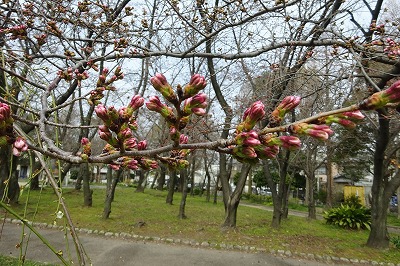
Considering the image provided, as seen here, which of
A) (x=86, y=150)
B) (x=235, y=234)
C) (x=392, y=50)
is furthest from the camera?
(x=235, y=234)

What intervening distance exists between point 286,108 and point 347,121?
8.8 inches

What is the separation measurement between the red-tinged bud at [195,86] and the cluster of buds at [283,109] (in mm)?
272

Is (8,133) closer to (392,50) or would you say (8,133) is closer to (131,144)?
(131,144)

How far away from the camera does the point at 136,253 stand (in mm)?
7582

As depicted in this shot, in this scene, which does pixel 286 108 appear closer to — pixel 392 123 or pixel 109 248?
pixel 109 248

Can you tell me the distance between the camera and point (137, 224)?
1052cm

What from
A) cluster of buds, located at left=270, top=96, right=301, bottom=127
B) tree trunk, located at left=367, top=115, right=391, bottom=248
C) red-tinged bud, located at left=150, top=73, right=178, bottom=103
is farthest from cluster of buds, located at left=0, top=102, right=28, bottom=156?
tree trunk, located at left=367, top=115, right=391, bottom=248

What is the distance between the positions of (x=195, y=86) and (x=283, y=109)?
33 centimetres

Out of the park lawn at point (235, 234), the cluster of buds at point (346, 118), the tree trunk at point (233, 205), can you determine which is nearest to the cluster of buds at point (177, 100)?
the cluster of buds at point (346, 118)

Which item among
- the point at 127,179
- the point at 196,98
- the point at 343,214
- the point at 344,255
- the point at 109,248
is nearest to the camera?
the point at 196,98

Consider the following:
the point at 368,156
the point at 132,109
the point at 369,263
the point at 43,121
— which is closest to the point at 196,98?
the point at 132,109

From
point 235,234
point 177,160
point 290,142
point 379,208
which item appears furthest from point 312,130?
point 379,208

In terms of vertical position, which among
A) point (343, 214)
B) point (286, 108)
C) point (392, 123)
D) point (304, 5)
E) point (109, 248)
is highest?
point (304, 5)

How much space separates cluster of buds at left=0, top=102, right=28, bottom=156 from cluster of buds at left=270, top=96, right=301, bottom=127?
0.84 meters
